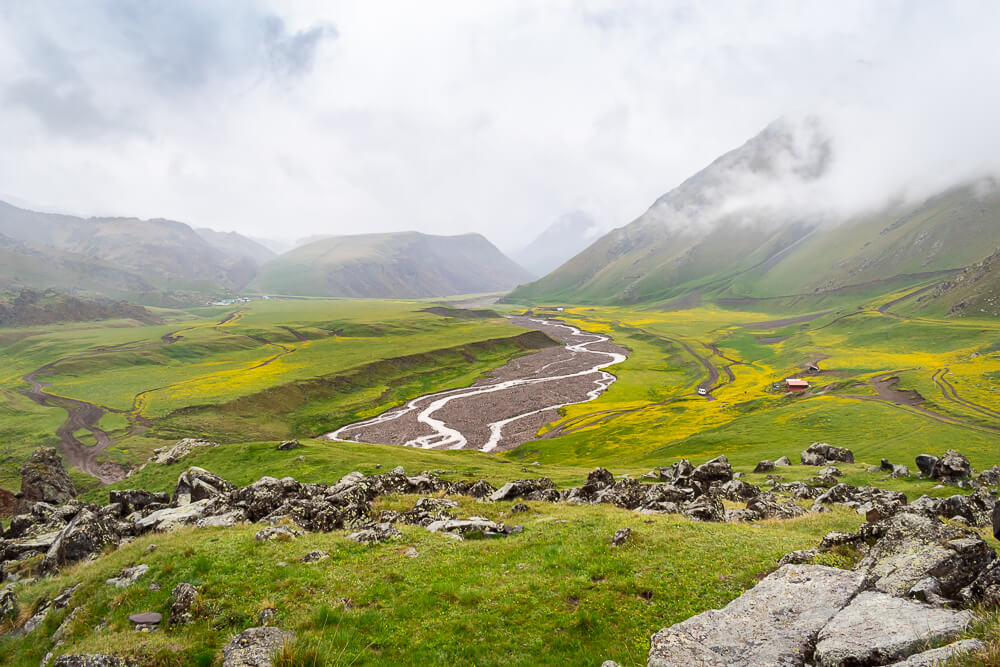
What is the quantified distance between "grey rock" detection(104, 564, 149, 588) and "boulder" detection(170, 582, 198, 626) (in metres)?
2.67

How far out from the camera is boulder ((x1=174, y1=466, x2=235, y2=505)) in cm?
3916

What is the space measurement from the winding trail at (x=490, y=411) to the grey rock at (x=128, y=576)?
243ft

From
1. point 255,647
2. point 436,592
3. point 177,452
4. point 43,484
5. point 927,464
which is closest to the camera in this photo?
point 255,647

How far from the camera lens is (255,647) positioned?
1397cm

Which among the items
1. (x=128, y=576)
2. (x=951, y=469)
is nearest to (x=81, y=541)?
(x=128, y=576)

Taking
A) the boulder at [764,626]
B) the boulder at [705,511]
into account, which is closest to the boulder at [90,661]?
the boulder at [764,626]

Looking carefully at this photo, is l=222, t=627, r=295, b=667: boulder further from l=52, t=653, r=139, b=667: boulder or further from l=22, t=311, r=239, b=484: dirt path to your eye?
l=22, t=311, r=239, b=484: dirt path

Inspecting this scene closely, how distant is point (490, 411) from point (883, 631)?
112 meters

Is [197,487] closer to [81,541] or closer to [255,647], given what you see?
[81,541]

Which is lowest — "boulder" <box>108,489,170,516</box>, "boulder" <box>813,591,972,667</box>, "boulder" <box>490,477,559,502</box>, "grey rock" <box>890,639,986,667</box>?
"boulder" <box>490,477,559,502</box>

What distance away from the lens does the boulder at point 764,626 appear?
38.6 feet

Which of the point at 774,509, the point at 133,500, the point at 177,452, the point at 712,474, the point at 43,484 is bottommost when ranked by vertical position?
the point at 712,474

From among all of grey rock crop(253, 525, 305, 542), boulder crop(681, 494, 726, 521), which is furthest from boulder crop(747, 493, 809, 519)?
grey rock crop(253, 525, 305, 542)

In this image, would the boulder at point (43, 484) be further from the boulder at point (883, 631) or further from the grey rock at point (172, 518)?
the boulder at point (883, 631)
